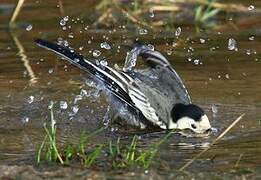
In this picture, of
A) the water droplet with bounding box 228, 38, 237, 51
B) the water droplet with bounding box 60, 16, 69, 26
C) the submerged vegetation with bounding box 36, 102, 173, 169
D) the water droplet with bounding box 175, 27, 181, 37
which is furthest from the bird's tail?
the water droplet with bounding box 60, 16, 69, 26

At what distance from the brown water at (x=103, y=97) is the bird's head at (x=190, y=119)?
163mm

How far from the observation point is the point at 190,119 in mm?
7559

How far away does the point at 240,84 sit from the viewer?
864cm

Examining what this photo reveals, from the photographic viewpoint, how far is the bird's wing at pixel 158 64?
7988mm

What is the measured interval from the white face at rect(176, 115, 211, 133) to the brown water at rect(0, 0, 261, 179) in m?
0.15

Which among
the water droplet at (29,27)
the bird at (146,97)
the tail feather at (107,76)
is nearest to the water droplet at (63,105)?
the bird at (146,97)

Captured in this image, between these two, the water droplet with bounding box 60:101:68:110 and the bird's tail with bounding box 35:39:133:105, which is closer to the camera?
the bird's tail with bounding box 35:39:133:105

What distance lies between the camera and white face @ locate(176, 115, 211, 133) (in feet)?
24.5

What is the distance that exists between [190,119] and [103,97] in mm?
1274

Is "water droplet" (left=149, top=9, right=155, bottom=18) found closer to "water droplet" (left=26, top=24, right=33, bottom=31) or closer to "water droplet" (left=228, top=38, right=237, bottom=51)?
"water droplet" (left=26, top=24, right=33, bottom=31)

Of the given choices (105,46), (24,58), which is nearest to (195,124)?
(105,46)

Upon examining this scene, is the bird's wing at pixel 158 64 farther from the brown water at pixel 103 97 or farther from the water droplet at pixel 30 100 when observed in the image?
the water droplet at pixel 30 100

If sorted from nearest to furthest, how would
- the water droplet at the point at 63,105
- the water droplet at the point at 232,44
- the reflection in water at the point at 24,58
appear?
1. the water droplet at the point at 63,105
2. the reflection in water at the point at 24,58
3. the water droplet at the point at 232,44

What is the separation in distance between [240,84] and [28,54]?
7.28 feet
